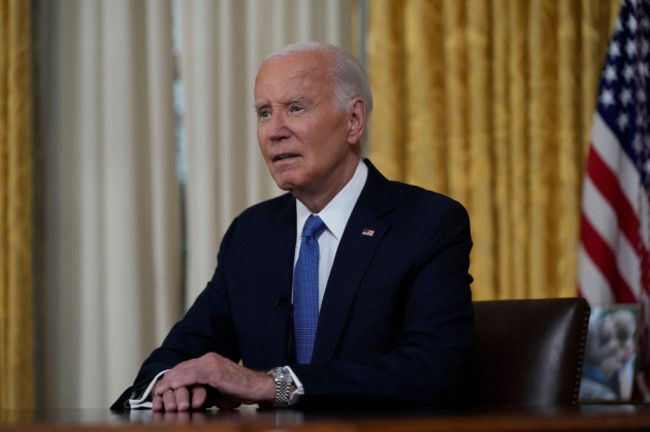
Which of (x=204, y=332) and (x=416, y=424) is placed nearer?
(x=416, y=424)

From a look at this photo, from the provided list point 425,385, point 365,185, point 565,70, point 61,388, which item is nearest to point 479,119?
point 565,70

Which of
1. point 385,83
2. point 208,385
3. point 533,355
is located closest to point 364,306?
point 533,355

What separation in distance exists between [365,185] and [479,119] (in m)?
2.23

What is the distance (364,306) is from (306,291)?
20 centimetres

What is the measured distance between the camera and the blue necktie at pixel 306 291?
2.41 meters

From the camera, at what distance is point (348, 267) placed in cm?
239

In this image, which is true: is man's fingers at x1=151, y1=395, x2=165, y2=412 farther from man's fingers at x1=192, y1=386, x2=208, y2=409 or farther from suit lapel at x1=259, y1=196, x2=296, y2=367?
suit lapel at x1=259, y1=196, x2=296, y2=367

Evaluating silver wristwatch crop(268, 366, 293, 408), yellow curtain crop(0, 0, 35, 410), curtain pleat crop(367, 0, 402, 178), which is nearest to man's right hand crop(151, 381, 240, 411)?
silver wristwatch crop(268, 366, 293, 408)

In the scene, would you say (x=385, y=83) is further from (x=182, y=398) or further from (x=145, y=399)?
(x=182, y=398)

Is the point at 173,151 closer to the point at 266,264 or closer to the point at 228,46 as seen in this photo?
the point at 228,46

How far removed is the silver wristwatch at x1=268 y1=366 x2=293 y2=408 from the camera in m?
1.91

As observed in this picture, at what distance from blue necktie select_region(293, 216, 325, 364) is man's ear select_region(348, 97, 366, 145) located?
29cm

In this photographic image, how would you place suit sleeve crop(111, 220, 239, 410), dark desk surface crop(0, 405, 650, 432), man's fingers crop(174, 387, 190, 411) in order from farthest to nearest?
suit sleeve crop(111, 220, 239, 410), man's fingers crop(174, 387, 190, 411), dark desk surface crop(0, 405, 650, 432)

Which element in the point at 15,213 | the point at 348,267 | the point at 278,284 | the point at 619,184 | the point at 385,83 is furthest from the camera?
the point at 385,83
